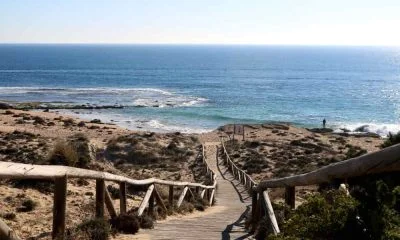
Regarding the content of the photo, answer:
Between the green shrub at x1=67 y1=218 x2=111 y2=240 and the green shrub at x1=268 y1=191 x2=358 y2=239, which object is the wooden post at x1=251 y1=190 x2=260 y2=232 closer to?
the green shrub at x1=67 y1=218 x2=111 y2=240

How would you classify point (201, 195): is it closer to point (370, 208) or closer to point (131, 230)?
point (131, 230)

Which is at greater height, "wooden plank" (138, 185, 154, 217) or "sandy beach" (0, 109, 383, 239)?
"wooden plank" (138, 185, 154, 217)

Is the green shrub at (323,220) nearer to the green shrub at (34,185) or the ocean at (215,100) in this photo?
the green shrub at (34,185)

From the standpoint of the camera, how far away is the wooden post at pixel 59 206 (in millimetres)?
4621

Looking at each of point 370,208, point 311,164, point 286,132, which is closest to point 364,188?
point 370,208

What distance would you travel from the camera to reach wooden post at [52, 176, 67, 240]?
462 cm

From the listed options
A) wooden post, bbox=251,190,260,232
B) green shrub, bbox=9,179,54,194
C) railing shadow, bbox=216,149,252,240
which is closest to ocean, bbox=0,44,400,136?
railing shadow, bbox=216,149,252,240

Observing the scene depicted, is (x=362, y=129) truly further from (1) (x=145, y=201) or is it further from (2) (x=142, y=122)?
(1) (x=145, y=201)

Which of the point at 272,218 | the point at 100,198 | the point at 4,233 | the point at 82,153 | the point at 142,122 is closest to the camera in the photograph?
the point at 4,233

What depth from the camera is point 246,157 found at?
34.0 meters

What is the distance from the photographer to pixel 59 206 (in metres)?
4.71

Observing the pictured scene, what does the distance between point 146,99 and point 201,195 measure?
208 ft

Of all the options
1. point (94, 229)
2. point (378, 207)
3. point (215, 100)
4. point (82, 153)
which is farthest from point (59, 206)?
point (215, 100)

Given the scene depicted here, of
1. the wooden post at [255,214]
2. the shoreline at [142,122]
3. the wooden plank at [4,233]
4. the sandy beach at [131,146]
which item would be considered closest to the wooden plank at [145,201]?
the sandy beach at [131,146]
